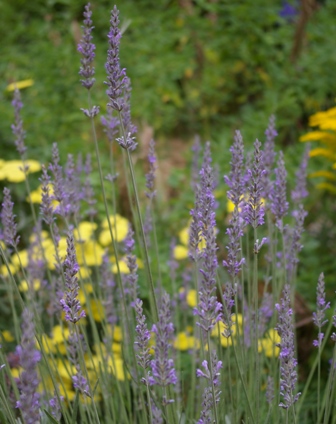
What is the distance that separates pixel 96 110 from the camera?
57.3 inches

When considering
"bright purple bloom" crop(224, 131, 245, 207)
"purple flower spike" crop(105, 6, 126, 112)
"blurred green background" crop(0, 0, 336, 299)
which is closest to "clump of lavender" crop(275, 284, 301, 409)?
"bright purple bloom" crop(224, 131, 245, 207)

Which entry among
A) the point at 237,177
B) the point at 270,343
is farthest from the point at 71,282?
the point at 270,343

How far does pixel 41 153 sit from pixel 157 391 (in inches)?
95.6

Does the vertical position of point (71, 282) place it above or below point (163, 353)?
above

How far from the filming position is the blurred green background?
4.02 meters

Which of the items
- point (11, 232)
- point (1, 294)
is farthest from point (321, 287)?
A: point (1, 294)

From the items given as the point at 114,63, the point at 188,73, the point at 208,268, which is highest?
the point at 188,73

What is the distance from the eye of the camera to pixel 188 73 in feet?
18.3

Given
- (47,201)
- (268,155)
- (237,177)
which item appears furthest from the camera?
(268,155)

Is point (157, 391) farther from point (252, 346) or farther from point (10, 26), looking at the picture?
point (10, 26)

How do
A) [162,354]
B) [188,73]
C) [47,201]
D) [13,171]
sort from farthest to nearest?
[188,73], [13,171], [47,201], [162,354]

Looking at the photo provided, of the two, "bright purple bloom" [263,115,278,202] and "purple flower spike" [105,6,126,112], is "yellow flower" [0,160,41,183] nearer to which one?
"bright purple bloom" [263,115,278,202]

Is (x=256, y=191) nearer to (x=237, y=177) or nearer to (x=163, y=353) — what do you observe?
(x=237, y=177)

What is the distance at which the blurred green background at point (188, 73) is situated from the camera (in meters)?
4.02
